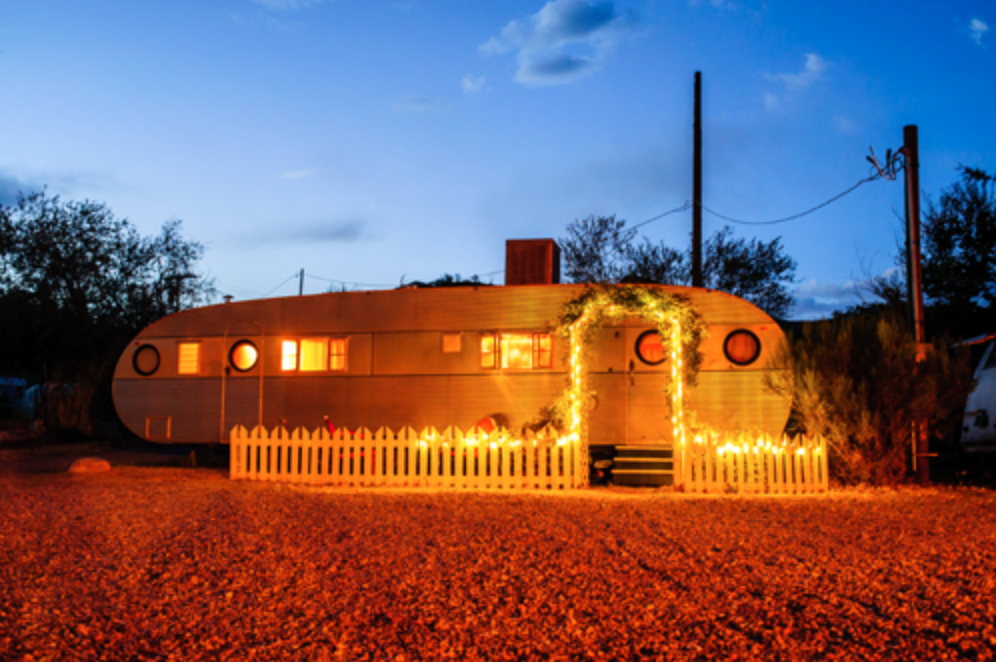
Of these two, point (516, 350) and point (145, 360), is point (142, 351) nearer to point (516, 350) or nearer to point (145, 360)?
point (145, 360)

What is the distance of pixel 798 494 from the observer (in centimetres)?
930

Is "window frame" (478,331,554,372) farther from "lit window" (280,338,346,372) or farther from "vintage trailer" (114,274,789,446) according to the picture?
"lit window" (280,338,346,372)

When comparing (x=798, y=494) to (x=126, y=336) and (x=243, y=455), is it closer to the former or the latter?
(x=243, y=455)

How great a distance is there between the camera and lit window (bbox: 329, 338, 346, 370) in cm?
1161

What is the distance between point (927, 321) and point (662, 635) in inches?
712

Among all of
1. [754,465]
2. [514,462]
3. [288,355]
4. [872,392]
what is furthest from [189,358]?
[872,392]

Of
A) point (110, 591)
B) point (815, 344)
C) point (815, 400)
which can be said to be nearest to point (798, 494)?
point (815, 400)

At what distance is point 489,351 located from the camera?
36.6 feet

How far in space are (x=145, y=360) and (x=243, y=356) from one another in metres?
1.72

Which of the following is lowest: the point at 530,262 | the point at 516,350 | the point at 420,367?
the point at 420,367

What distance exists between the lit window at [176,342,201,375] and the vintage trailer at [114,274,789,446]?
2cm

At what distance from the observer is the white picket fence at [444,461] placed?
973 centimetres

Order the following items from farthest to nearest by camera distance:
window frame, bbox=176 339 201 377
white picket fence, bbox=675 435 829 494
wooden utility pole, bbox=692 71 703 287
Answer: wooden utility pole, bbox=692 71 703 287, window frame, bbox=176 339 201 377, white picket fence, bbox=675 435 829 494

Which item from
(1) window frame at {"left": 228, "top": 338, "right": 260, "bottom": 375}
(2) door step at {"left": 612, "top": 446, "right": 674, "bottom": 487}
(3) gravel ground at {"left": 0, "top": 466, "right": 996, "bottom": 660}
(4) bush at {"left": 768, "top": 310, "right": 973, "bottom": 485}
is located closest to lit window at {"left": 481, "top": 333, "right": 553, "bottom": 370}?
(2) door step at {"left": 612, "top": 446, "right": 674, "bottom": 487}
